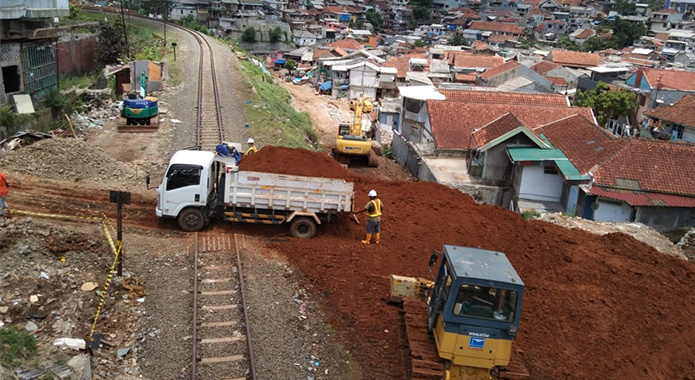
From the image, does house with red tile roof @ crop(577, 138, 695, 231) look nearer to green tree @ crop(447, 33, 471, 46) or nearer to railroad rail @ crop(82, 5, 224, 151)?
railroad rail @ crop(82, 5, 224, 151)

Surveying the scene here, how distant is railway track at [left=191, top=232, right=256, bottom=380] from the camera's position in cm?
A: 988

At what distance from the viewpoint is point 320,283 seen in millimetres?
13156

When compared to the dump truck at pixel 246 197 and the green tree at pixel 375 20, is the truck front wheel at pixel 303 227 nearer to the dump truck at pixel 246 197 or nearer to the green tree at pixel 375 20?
the dump truck at pixel 246 197

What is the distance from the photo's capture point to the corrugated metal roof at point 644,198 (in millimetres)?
20688

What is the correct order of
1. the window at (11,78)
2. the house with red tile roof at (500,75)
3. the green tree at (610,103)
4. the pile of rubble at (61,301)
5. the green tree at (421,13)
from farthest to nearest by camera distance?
the green tree at (421,13) → the house with red tile roof at (500,75) → the green tree at (610,103) → the window at (11,78) → the pile of rubble at (61,301)

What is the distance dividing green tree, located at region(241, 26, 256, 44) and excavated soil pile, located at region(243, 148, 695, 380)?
74.3 meters

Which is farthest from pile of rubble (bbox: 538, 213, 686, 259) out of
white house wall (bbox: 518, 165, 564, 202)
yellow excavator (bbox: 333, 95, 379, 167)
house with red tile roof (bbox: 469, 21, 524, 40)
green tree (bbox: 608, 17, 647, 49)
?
green tree (bbox: 608, 17, 647, 49)

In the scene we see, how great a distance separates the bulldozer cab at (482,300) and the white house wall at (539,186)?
51.5 ft

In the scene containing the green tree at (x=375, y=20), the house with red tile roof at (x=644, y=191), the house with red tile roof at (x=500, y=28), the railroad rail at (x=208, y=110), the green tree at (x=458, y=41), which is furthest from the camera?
the green tree at (x=375, y=20)

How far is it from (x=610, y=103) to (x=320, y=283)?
39.6 metres

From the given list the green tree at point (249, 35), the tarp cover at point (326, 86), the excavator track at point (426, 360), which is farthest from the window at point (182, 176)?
the green tree at point (249, 35)

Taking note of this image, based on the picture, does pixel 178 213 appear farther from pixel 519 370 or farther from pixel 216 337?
pixel 519 370

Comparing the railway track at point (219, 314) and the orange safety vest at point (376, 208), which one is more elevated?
the orange safety vest at point (376, 208)

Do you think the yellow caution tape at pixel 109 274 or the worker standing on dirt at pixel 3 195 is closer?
the yellow caution tape at pixel 109 274
